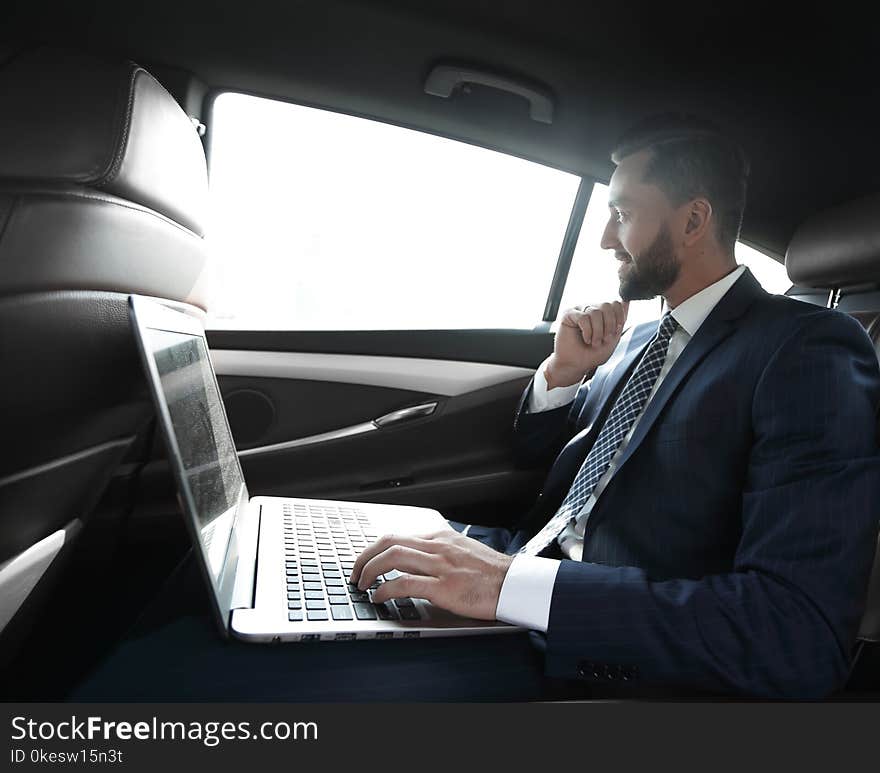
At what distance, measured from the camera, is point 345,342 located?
1963mm

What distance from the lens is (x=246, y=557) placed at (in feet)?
3.10

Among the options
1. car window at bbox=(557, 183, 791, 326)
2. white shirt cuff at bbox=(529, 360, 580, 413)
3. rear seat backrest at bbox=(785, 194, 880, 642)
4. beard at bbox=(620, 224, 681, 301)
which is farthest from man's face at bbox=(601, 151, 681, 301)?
car window at bbox=(557, 183, 791, 326)

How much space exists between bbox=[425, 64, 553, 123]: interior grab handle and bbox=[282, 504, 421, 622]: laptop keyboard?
3.84 ft

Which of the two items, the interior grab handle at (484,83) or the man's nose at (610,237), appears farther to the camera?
the interior grab handle at (484,83)

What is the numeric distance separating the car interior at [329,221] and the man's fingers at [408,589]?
0.37 meters

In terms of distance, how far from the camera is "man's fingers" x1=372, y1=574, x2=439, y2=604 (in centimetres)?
78

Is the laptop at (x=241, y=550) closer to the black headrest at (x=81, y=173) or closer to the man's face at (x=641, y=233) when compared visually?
the black headrest at (x=81, y=173)

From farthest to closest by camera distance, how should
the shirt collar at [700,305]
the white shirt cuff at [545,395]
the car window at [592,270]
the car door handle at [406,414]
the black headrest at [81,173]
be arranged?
the car window at [592,270] < the car door handle at [406,414] < the white shirt cuff at [545,395] < the shirt collar at [700,305] < the black headrest at [81,173]

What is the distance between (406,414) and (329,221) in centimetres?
68

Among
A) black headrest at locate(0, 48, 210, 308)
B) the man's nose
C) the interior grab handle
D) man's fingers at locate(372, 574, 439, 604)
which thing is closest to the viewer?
black headrest at locate(0, 48, 210, 308)

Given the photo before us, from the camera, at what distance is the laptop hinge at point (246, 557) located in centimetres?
80

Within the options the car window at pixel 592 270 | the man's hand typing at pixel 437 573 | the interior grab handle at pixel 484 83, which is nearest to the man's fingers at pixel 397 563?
the man's hand typing at pixel 437 573

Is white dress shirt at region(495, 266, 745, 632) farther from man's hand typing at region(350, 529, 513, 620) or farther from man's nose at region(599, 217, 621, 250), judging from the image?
man's nose at region(599, 217, 621, 250)

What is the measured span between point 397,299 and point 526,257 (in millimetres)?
533
